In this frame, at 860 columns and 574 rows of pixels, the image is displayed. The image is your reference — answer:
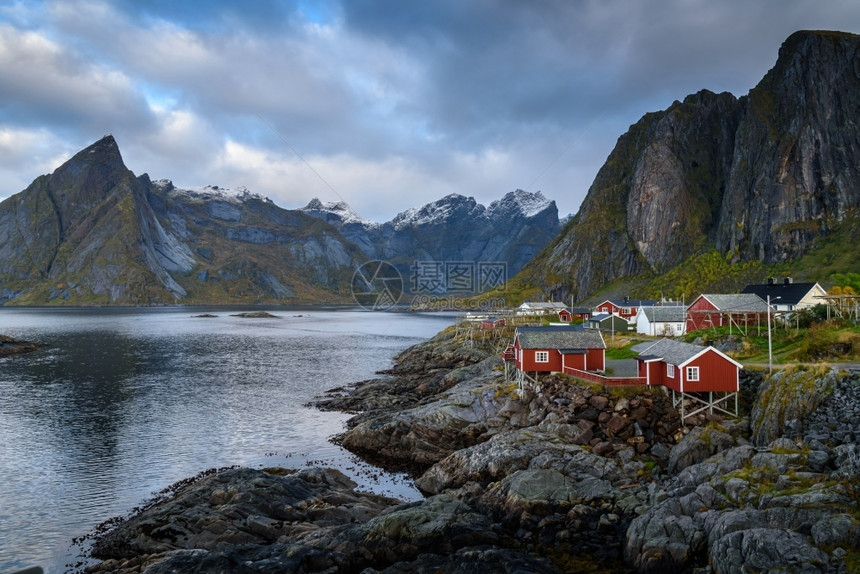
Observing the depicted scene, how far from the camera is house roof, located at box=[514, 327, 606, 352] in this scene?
48.5 m

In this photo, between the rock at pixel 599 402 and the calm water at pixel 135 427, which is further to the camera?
the rock at pixel 599 402

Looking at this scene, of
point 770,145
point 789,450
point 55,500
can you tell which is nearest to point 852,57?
point 770,145

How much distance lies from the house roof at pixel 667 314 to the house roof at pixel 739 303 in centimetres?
896

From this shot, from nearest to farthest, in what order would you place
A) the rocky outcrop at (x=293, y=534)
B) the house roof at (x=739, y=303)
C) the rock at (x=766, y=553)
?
the rock at (x=766, y=553), the rocky outcrop at (x=293, y=534), the house roof at (x=739, y=303)

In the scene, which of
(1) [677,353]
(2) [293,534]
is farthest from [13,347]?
(1) [677,353]

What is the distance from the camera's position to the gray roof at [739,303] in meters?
65.7

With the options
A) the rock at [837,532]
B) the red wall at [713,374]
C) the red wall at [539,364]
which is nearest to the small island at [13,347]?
the red wall at [539,364]

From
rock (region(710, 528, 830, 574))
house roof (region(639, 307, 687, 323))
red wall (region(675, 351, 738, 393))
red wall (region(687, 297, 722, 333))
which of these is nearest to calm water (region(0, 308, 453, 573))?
rock (region(710, 528, 830, 574))

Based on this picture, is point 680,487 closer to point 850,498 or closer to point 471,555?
point 850,498

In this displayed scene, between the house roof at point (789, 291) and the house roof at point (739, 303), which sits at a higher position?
the house roof at point (789, 291)

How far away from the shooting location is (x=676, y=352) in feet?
135

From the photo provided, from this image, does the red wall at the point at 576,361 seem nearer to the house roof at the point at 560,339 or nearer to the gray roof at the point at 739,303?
the house roof at the point at 560,339

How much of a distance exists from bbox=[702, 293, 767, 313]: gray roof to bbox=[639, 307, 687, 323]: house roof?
29.4ft

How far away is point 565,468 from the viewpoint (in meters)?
33.0
